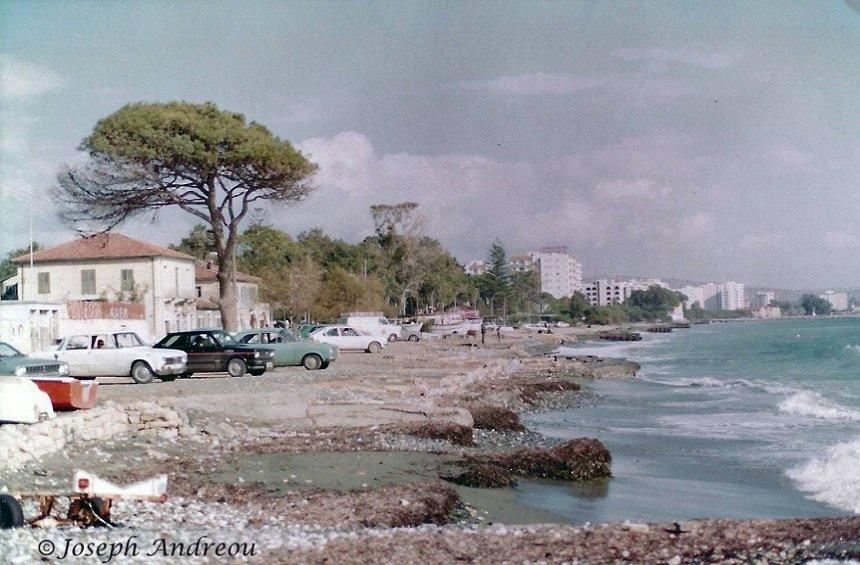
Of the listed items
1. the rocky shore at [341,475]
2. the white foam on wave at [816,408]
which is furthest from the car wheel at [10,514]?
the white foam on wave at [816,408]

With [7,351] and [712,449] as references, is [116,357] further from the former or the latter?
[712,449]

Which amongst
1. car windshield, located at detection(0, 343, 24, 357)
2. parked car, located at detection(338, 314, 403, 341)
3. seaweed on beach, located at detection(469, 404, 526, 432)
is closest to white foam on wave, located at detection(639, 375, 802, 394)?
parked car, located at detection(338, 314, 403, 341)

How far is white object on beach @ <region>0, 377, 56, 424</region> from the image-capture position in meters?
13.4

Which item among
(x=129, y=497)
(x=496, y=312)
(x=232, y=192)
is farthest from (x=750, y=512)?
(x=496, y=312)

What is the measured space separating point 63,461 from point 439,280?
7945 cm

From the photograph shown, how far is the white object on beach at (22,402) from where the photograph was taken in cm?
1338

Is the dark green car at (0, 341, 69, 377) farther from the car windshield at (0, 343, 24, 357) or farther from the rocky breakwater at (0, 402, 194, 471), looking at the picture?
the rocky breakwater at (0, 402, 194, 471)

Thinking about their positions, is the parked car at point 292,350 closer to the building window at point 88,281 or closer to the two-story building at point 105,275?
the two-story building at point 105,275

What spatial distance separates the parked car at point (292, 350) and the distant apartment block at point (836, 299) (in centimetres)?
15428

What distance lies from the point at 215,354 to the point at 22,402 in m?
11.9

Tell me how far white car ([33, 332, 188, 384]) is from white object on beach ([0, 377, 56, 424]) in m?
8.38

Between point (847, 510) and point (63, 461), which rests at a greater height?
point (63, 461)

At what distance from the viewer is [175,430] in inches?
624

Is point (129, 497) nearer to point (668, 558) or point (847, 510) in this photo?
point (668, 558)
